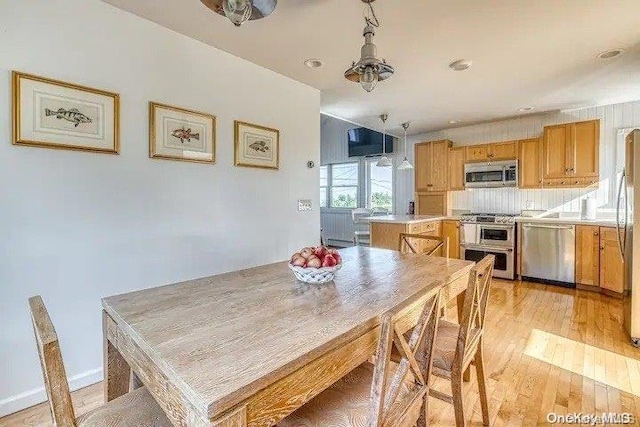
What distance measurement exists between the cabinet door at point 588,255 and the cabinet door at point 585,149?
75 centimetres

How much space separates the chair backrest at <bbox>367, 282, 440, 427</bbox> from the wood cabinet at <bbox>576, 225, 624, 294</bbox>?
357 centimetres

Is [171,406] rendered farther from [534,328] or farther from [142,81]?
[534,328]

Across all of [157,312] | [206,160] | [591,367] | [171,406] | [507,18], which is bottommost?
[591,367]

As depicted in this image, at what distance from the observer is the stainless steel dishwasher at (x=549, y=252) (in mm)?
3949

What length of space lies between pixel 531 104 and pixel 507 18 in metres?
2.37

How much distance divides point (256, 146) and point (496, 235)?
3.56 metres

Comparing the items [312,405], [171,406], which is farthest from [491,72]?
[171,406]

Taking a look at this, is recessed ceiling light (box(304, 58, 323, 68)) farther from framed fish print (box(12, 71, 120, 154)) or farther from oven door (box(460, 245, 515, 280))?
oven door (box(460, 245, 515, 280))

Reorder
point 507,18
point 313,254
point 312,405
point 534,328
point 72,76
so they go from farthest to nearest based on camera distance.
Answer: point 534,328 → point 507,18 → point 72,76 → point 313,254 → point 312,405

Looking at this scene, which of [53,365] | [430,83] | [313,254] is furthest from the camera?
[430,83]

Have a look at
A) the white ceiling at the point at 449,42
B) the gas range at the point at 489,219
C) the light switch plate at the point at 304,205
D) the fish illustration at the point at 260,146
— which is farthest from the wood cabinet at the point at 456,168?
the fish illustration at the point at 260,146

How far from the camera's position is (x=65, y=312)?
6.12ft

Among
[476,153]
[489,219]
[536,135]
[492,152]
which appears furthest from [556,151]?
[489,219]

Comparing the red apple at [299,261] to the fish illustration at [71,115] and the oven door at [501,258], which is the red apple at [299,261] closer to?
the fish illustration at [71,115]
